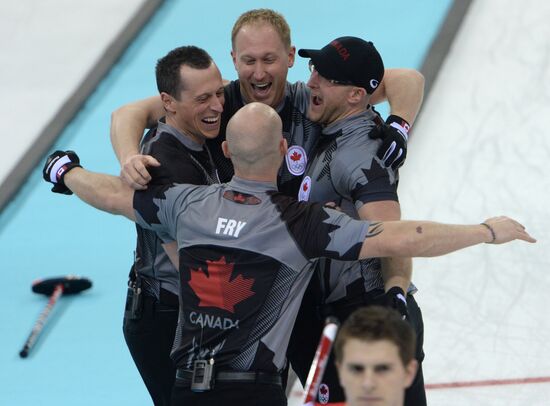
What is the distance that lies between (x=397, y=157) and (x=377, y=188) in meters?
0.20

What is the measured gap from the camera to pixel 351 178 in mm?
4488

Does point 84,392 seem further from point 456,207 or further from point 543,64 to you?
point 543,64

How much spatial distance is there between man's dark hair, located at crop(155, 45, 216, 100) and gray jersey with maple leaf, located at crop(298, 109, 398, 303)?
1.93 feet

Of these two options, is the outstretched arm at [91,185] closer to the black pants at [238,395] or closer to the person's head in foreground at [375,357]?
the black pants at [238,395]

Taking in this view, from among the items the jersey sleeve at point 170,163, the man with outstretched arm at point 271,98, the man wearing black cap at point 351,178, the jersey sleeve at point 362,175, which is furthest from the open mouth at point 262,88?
the jersey sleeve at point 362,175

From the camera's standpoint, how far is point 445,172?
25.2ft

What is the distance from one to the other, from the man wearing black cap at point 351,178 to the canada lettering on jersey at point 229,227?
0.49 metres

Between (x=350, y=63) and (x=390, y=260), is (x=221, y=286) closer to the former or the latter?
(x=390, y=260)

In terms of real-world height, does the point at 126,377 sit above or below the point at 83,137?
below

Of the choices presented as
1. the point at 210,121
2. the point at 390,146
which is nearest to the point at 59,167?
the point at 210,121

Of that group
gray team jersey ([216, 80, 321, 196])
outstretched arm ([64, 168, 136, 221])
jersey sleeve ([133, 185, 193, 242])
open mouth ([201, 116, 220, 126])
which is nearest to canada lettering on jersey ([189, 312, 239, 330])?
jersey sleeve ([133, 185, 193, 242])

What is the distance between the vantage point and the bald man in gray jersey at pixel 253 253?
417 cm

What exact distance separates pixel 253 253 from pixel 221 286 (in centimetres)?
17

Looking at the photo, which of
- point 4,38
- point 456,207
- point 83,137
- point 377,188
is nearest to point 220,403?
point 377,188
